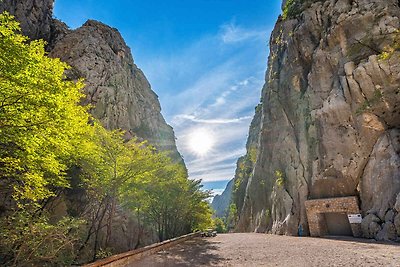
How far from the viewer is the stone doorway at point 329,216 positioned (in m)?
19.3

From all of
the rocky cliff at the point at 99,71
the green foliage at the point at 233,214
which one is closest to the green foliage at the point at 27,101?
the rocky cliff at the point at 99,71

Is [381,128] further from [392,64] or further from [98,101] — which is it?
[98,101]

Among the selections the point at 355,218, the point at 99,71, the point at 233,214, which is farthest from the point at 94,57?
the point at 233,214

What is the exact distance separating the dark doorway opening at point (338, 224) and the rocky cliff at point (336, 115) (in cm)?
182

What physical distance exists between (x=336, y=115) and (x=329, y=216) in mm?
9297

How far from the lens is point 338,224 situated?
2088 centimetres

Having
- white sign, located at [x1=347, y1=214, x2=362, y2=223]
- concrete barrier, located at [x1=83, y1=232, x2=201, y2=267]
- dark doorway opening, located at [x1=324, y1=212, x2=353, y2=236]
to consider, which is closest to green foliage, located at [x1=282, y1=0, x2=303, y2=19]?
dark doorway opening, located at [x1=324, y1=212, x2=353, y2=236]

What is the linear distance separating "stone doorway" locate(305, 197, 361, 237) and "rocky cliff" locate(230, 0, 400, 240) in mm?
1157

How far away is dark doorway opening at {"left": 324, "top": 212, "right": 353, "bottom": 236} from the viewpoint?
20.3 m

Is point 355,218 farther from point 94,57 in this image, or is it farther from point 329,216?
point 94,57

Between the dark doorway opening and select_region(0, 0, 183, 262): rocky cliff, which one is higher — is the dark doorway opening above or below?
below

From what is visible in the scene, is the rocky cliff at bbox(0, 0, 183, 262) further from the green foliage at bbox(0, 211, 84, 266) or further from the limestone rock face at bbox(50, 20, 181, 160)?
the green foliage at bbox(0, 211, 84, 266)

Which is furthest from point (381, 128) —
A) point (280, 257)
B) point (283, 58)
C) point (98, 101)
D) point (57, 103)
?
point (98, 101)

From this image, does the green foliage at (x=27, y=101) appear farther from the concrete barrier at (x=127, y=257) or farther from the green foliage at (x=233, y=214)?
the green foliage at (x=233, y=214)
